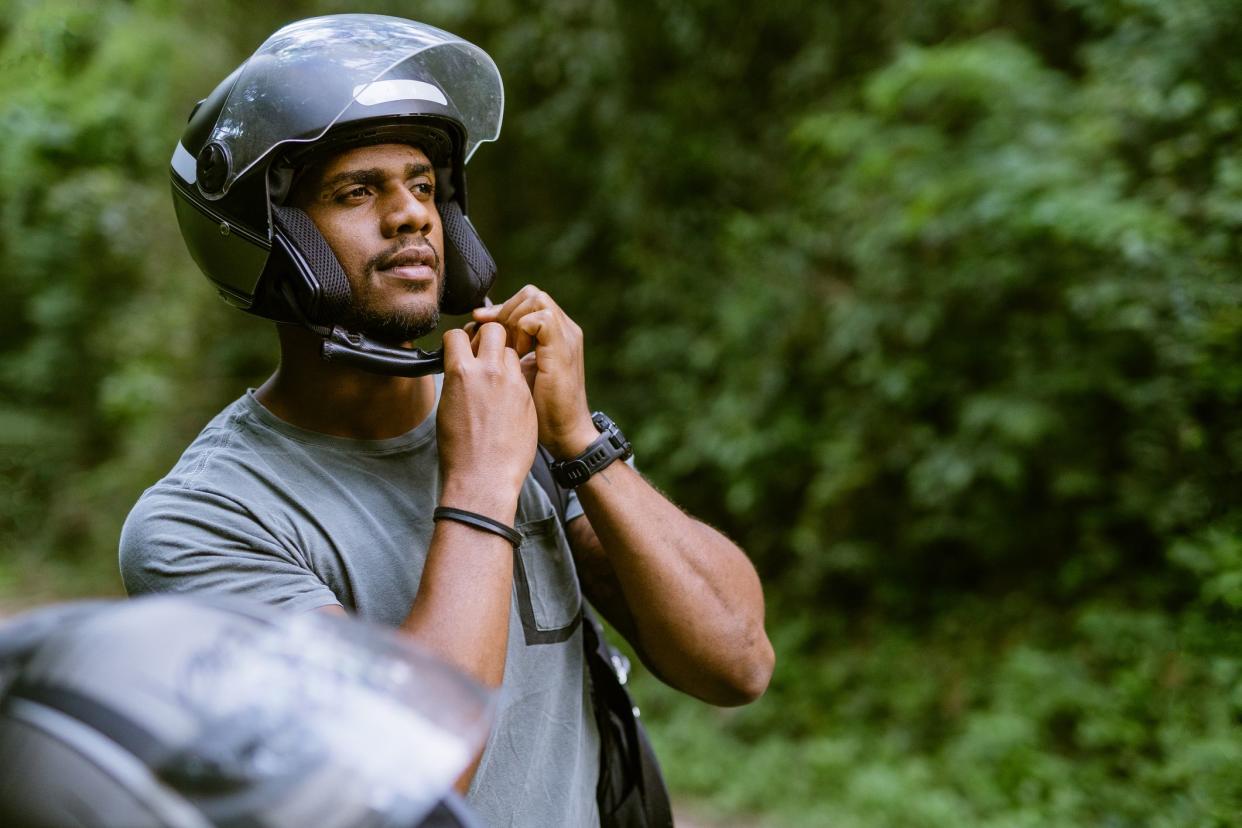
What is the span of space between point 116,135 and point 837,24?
318 inches

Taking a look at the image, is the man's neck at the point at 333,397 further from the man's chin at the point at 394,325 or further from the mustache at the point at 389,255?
the mustache at the point at 389,255

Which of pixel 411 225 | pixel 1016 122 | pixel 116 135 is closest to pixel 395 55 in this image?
pixel 411 225

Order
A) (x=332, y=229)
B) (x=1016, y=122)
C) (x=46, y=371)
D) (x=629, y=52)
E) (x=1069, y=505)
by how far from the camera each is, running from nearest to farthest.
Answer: (x=332, y=229)
(x=1016, y=122)
(x=1069, y=505)
(x=629, y=52)
(x=46, y=371)

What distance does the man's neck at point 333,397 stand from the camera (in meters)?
1.97

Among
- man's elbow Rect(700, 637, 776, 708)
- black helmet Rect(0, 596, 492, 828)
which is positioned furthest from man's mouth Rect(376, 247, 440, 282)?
black helmet Rect(0, 596, 492, 828)

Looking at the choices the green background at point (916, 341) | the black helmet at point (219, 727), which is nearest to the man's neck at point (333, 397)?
the black helmet at point (219, 727)

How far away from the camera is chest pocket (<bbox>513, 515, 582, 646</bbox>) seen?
197 centimetres

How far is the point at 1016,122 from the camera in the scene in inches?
218

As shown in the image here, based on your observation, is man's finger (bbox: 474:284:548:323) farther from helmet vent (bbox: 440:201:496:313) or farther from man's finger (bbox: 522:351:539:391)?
helmet vent (bbox: 440:201:496:313)

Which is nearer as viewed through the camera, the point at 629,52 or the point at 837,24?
the point at 837,24

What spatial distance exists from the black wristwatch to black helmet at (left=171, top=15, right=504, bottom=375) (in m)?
0.30

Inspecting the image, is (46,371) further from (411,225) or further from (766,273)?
(411,225)

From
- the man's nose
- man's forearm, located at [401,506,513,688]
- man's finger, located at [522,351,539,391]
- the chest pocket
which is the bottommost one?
the chest pocket

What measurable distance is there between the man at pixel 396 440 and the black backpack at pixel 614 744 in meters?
0.03
